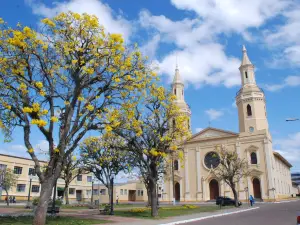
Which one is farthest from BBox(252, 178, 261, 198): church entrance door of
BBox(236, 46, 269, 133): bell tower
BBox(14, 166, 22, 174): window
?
BBox(14, 166, 22, 174): window

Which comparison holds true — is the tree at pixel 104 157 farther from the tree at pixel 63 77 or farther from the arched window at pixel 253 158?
the arched window at pixel 253 158

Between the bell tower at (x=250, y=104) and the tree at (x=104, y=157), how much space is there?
28526 mm

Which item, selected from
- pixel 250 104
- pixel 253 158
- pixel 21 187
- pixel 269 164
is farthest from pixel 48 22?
pixel 250 104

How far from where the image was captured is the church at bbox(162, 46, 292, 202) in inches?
1853

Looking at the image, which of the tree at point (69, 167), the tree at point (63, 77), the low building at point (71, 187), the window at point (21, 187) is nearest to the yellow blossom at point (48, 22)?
the tree at point (63, 77)

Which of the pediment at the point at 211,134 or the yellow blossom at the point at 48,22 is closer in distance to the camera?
the yellow blossom at the point at 48,22

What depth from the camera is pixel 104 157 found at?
2795cm

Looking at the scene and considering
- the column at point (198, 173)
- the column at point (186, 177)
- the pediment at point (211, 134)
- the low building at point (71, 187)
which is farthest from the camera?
the column at point (186, 177)

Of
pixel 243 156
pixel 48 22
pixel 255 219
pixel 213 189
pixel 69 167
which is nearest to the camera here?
pixel 48 22

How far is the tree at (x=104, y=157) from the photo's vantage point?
2822cm

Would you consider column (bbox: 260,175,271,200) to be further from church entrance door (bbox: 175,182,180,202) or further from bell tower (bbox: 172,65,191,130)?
bell tower (bbox: 172,65,191,130)

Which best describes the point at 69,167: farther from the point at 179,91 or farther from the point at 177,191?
the point at 179,91

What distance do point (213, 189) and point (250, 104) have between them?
54.4ft

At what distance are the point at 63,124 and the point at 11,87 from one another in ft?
9.52
